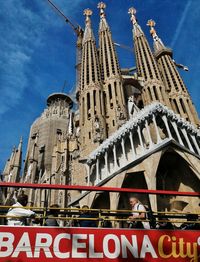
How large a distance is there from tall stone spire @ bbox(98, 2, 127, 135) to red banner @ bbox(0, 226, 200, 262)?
960 inches

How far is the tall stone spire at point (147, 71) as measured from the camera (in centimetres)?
3547

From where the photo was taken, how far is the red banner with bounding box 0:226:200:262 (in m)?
4.82

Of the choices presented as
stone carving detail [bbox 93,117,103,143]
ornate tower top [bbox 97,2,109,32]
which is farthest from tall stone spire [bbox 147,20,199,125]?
stone carving detail [bbox 93,117,103,143]

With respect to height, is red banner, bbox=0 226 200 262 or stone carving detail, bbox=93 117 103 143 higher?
stone carving detail, bbox=93 117 103 143

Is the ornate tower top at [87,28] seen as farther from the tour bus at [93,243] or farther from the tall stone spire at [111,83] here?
the tour bus at [93,243]

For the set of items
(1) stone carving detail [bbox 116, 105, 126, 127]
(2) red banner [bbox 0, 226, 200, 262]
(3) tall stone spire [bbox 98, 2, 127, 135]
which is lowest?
(2) red banner [bbox 0, 226, 200, 262]

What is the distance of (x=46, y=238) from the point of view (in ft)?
16.3

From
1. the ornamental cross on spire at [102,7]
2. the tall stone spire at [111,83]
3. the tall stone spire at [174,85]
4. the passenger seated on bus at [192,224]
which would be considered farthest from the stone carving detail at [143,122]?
the ornamental cross on spire at [102,7]

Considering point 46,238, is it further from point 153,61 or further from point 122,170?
point 153,61

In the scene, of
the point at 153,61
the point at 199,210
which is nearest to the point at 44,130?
the point at 153,61

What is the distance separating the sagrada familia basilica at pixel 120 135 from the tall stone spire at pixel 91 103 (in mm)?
103

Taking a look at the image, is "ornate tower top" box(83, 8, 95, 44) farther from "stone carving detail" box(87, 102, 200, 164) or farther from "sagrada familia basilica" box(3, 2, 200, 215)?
"stone carving detail" box(87, 102, 200, 164)

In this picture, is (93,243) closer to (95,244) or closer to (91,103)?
(95,244)

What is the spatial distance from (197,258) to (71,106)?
60.0 m
